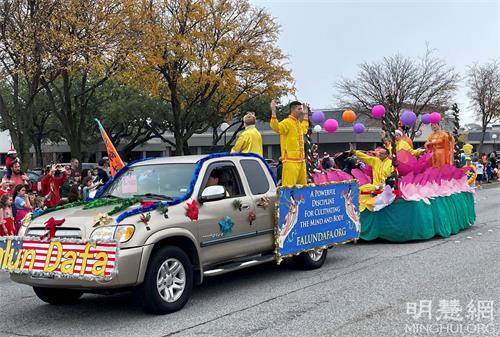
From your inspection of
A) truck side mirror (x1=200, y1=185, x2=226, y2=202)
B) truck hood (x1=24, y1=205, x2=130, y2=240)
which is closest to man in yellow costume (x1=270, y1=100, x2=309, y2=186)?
truck side mirror (x1=200, y1=185, x2=226, y2=202)

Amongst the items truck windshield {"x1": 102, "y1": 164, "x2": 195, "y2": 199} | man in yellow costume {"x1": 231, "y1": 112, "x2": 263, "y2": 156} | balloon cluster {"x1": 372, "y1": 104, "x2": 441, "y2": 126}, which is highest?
balloon cluster {"x1": 372, "y1": 104, "x2": 441, "y2": 126}

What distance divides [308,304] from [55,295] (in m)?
2.93

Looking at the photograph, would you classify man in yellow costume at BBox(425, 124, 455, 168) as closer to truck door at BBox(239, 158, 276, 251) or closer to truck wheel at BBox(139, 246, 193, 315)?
truck door at BBox(239, 158, 276, 251)

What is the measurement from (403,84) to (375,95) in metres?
1.99

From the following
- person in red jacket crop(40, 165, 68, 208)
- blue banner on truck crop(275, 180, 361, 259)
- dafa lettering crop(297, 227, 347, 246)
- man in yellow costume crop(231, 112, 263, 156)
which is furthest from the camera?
person in red jacket crop(40, 165, 68, 208)

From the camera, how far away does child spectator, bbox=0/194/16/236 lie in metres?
10.9

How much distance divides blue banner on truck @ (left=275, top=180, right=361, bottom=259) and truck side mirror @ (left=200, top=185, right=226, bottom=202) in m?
1.18

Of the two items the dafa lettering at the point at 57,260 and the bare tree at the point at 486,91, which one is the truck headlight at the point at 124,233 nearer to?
the dafa lettering at the point at 57,260

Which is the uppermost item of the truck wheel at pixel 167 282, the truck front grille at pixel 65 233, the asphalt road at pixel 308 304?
the truck front grille at pixel 65 233

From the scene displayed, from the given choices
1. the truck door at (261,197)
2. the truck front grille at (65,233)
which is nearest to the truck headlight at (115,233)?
the truck front grille at (65,233)

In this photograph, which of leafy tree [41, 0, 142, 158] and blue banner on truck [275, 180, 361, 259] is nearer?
blue banner on truck [275, 180, 361, 259]

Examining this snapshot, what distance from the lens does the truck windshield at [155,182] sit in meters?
7.15

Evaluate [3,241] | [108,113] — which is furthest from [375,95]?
[3,241]

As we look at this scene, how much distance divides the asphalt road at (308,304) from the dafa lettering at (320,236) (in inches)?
18.2
